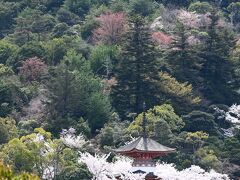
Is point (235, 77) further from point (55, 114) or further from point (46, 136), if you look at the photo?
point (46, 136)

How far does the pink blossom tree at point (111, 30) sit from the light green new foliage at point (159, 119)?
16083 mm

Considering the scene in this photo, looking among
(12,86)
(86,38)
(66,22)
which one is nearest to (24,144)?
(12,86)

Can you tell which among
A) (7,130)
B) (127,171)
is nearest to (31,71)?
(7,130)

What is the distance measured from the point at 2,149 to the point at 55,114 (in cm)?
835

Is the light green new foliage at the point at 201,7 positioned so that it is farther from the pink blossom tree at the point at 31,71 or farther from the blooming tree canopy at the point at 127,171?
the blooming tree canopy at the point at 127,171

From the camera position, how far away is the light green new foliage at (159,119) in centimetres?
5844

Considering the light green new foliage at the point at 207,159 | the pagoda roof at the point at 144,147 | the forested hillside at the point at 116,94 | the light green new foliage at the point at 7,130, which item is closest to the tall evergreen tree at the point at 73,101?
the forested hillside at the point at 116,94

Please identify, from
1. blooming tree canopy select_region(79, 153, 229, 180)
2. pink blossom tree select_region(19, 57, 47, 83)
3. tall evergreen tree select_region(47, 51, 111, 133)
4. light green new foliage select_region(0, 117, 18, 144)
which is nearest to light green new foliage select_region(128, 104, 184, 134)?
tall evergreen tree select_region(47, 51, 111, 133)

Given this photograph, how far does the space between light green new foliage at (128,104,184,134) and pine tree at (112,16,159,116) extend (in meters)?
2.75

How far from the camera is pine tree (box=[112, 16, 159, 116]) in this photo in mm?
65250

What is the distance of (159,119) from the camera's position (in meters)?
58.9

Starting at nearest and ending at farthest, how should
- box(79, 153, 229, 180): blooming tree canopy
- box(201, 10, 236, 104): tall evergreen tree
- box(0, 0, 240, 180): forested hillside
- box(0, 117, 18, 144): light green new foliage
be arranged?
box(79, 153, 229, 180): blooming tree canopy → box(0, 0, 240, 180): forested hillside → box(0, 117, 18, 144): light green new foliage → box(201, 10, 236, 104): tall evergreen tree

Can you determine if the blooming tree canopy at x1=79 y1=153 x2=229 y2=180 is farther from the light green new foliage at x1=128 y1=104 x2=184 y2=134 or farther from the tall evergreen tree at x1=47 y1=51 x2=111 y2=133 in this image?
the tall evergreen tree at x1=47 y1=51 x2=111 y2=133

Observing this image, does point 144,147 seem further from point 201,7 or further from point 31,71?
point 201,7
